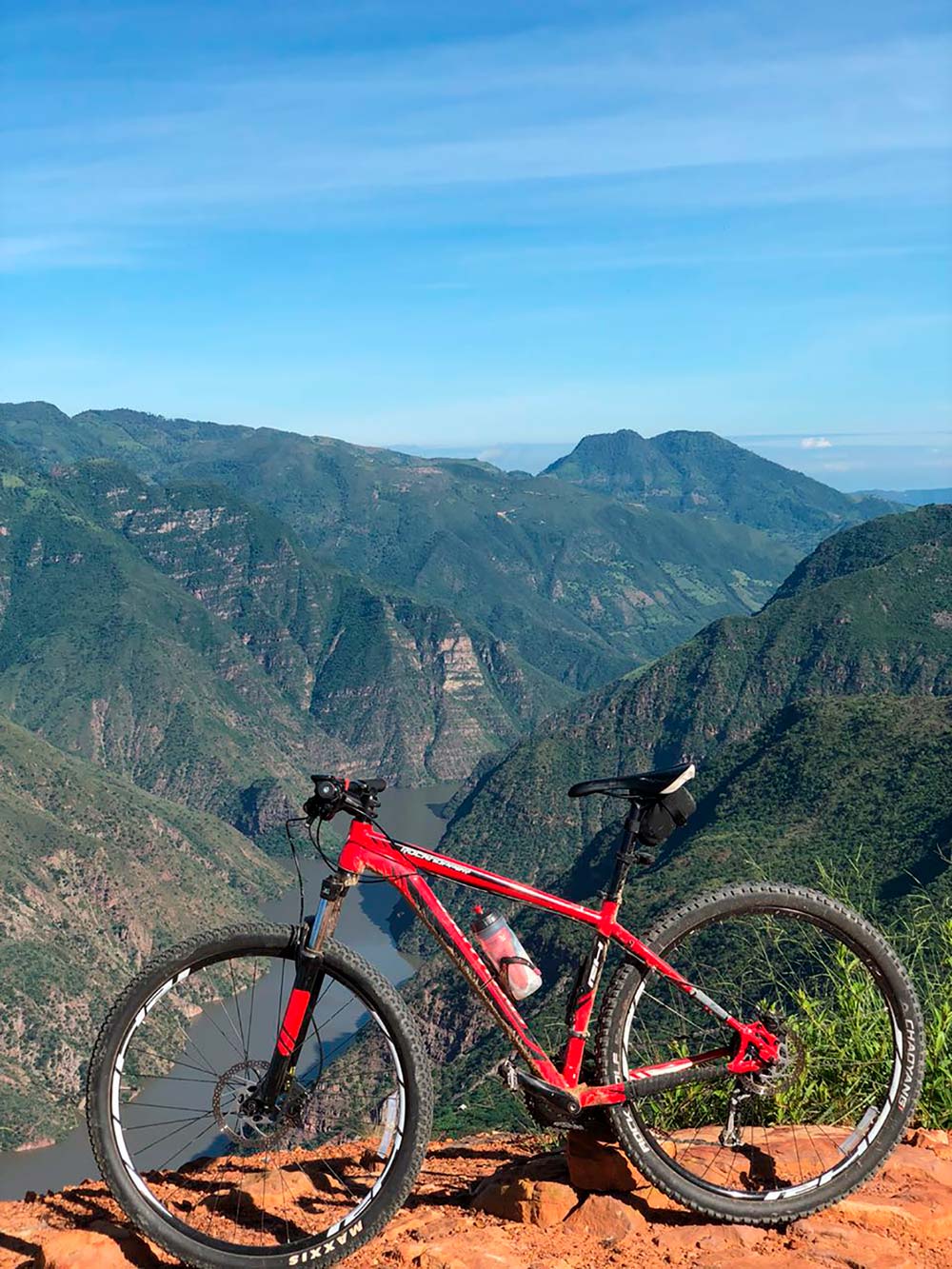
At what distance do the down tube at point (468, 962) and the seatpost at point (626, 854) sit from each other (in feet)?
2.56

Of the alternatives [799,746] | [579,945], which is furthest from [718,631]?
→ [579,945]

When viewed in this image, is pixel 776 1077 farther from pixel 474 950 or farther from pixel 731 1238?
pixel 474 950

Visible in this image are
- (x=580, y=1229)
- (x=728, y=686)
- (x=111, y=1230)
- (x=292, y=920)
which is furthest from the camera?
(x=728, y=686)

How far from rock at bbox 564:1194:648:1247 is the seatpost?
4.98ft

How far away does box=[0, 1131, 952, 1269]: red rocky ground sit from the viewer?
5.53m

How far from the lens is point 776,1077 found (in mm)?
6402

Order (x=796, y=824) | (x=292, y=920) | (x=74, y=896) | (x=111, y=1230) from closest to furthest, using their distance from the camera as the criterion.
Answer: (x=111, y=1230)
(x=796, y=824)
(x=292, y=920)
(x=74, y=896)

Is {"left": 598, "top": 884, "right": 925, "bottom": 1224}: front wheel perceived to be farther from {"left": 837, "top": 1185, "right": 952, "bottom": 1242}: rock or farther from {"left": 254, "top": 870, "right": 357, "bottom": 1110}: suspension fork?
{"left": 254, "top": 870, "right": 357, "bottom": 1110}: suspension fork

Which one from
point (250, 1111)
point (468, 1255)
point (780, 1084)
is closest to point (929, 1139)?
point (780, 1084)

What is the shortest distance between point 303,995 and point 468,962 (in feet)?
2.80

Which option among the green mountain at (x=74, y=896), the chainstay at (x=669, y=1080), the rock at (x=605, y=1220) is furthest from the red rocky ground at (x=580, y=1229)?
the green mountain at (x=74, y=896)

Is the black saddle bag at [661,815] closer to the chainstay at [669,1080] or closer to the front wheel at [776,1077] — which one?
the front wheel at [776,1077]

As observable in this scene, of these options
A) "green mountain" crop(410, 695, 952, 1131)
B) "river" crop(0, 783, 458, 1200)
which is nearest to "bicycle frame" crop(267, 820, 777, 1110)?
"river" crop(0, 783, 458, 1200)

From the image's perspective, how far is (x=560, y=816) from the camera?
565ft
